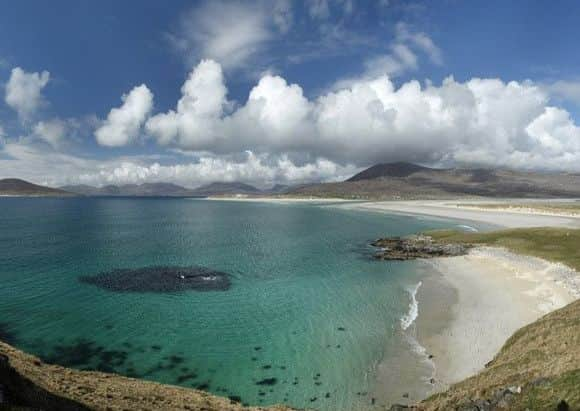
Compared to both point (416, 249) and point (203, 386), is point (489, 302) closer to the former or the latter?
point (203, 386)

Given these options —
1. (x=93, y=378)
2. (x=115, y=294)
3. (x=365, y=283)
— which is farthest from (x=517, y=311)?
(x=115, y=294)

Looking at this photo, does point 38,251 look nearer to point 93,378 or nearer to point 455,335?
point 93,378

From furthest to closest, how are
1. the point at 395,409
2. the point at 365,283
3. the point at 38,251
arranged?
the point at 38,251 → the point at 365,283 → the point at 395,409

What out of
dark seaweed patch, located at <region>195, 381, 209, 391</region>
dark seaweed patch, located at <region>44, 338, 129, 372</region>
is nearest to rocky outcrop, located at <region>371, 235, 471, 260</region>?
dark seaweed patch, located at <region>195, 381, 209, 391</region>

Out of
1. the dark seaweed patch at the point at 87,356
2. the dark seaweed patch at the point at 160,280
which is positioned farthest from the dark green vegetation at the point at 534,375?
the dark seaweed patch at the point at 160,280

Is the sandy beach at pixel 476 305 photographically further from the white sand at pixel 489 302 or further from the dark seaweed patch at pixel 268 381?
the dark seaweed patch at pixel 268 381

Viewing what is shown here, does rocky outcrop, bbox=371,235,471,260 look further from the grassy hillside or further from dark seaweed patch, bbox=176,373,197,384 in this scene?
dark seaweed patch, bbox=176,373,197,384

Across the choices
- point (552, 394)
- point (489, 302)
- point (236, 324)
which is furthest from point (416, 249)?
point (552, 394)
